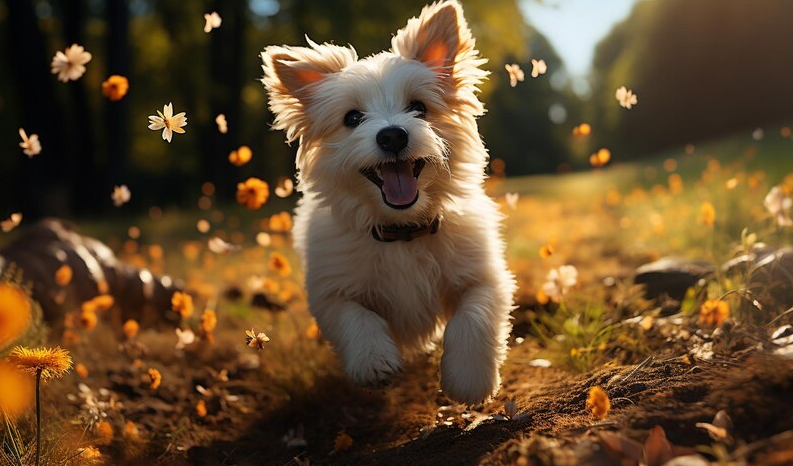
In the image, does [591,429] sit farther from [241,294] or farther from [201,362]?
[241,294]

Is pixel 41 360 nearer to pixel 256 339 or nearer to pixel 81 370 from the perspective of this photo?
pixel 256 339

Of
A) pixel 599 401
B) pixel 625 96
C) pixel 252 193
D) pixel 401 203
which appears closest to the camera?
pixel 599 401

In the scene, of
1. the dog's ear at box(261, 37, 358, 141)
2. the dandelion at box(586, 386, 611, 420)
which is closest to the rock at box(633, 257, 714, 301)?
the dandelion at box(586, 386, 611, 420)

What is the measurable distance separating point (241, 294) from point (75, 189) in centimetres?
1223

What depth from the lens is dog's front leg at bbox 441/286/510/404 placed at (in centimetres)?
323

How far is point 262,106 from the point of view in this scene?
24.8 metres

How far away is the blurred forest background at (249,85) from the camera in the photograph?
1338cm

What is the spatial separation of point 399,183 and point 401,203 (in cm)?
10

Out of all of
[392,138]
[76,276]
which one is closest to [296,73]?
[392,138]

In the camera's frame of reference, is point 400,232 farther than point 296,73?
No

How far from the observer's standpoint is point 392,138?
3.29 metres

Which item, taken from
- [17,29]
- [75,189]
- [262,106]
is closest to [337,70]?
[17,29]

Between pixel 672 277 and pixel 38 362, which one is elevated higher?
pixel 672 277

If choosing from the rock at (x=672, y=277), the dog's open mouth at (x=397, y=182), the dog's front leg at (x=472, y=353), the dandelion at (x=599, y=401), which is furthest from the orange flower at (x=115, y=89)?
the rock at (x=672, y=277)
